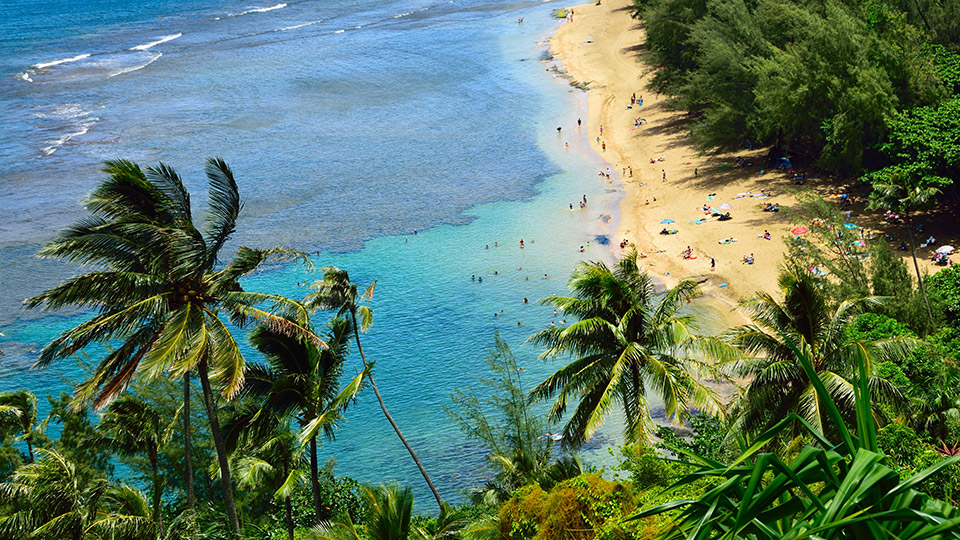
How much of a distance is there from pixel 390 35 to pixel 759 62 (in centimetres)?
6749

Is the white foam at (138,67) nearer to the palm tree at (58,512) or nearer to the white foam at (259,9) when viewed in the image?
the white foam at (259,9)

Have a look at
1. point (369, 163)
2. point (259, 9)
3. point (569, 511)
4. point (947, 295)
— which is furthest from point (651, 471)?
point (259, 9)

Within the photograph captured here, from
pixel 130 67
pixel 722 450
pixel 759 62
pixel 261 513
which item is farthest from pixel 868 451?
pixel 130 67

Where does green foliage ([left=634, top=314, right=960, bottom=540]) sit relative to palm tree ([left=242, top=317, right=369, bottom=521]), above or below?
above

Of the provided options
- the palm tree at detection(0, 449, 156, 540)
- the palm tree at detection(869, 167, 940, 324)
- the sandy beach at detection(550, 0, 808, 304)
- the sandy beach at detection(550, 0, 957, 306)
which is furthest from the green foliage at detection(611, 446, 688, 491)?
the sandy beach at detection(550, 0, 808, 304)

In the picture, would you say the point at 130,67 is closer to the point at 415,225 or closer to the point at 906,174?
the point at 415,225

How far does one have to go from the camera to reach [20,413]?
22.9 metres

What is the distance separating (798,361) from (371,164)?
50858 millimetres

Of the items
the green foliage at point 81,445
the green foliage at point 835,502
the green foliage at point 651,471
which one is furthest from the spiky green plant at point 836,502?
the green foliage at point 81,445

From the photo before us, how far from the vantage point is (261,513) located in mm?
27125

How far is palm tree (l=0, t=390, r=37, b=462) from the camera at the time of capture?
74.7 ft

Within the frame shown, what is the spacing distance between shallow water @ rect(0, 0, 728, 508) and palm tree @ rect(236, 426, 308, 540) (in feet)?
29.2

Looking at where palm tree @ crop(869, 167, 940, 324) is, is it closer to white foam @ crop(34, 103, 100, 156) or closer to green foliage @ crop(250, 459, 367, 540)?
green foliage @ crop(250, 459, 367, 540)

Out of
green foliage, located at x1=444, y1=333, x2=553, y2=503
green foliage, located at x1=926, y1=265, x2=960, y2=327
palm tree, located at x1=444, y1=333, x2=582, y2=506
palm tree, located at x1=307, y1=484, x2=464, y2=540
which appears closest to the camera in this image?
palm tree, located at x1=307, y1=484, x2=464, y2=540
